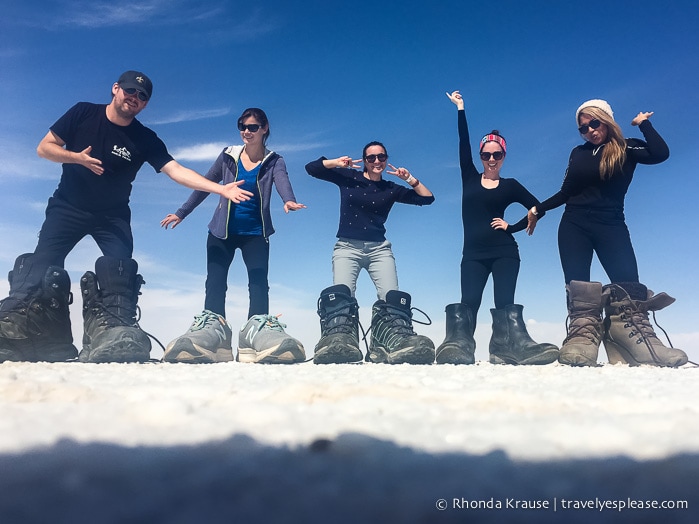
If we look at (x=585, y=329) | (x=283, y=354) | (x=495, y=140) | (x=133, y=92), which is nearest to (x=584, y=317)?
(x=585, y=329)

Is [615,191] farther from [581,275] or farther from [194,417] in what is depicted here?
[194,417]

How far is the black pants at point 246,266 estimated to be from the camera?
4476mm

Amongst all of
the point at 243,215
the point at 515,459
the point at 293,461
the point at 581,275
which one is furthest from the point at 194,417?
the point at 581,275

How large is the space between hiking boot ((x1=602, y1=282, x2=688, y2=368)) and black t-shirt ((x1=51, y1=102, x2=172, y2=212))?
4203 mm

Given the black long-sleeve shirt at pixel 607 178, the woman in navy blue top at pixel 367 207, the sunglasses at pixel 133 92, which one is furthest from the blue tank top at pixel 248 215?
the black long-sleeve shirt at pixel 607 178

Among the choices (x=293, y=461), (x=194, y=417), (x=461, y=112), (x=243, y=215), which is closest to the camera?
(x=293, y=461)

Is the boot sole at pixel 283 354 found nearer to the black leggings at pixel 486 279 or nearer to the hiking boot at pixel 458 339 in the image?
the hiking boot at pixel 458 339

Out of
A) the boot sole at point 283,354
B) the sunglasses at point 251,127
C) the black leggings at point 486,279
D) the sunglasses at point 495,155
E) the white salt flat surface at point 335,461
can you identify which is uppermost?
the sunglasses at point 251,127

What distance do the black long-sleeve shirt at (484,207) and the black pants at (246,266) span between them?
6.28ft

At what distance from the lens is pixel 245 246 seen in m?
4.62

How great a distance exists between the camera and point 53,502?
85 cm

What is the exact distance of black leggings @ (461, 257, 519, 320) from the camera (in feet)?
14.8

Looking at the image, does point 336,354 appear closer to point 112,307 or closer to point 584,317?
point 112,307

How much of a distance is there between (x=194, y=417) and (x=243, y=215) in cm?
350
